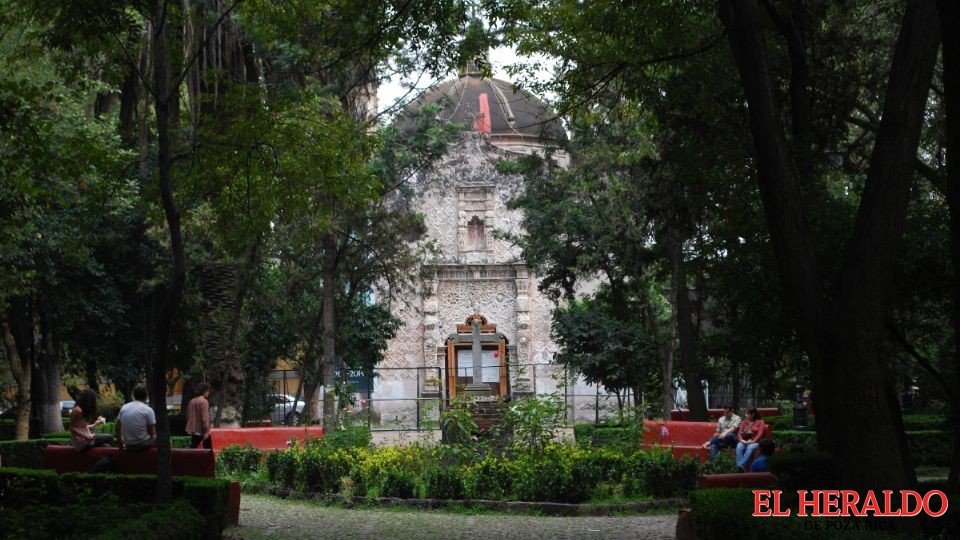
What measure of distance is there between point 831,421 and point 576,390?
32.2 m

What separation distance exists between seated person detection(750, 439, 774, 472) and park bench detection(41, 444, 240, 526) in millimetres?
6356

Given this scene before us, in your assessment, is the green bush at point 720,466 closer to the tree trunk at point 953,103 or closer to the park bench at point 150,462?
the park bench at point 150,462

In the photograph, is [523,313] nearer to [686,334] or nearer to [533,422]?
[686,334]

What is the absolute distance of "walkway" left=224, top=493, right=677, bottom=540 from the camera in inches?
478

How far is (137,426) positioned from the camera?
12633mm

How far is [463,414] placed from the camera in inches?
658

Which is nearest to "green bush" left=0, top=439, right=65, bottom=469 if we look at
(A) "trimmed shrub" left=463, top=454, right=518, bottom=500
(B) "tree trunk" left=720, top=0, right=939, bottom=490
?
(A) "trimmed shrub" left=463, top=454, right=518, bottom=500

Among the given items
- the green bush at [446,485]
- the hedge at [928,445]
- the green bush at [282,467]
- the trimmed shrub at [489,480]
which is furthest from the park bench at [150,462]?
the hedge at [928,445]

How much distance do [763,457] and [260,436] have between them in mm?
10619

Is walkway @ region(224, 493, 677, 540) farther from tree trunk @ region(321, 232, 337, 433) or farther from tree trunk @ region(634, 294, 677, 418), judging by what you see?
tree trunk @ region(634, 294, 677, 418)

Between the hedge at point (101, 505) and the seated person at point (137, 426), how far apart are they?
776mm

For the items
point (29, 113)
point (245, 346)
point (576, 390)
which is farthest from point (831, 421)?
point (576, 390)

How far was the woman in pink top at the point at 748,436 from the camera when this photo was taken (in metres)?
15.2

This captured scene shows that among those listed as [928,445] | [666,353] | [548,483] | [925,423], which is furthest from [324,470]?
[925,423]
